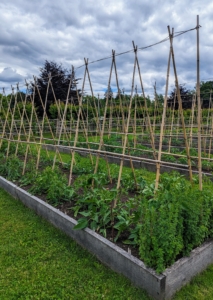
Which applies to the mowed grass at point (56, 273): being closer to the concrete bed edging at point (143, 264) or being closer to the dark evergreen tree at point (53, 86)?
the concrete bed edging at point (143, 264)

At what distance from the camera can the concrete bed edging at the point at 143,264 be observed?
1.86 meters

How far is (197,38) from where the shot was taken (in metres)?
2.58

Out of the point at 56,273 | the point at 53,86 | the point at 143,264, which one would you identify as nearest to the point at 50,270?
the point at 56,273

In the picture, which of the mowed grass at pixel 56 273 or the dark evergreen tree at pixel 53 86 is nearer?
the mowed grass at pixel 56 273

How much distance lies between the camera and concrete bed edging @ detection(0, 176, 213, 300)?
1.86 metres

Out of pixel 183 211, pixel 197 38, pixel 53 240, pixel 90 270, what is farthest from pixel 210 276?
pixel 197 38

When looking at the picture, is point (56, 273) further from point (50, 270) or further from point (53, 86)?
point (53, 86)

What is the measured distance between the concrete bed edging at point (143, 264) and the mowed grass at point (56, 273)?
59mm

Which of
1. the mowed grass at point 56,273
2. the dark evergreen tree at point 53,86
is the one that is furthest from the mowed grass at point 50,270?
the dark evergreen tree at point 53,86

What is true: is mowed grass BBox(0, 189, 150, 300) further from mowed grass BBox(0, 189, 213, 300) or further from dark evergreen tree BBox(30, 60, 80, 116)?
dark evergreen tree BBox(30, 60, 80, 116)

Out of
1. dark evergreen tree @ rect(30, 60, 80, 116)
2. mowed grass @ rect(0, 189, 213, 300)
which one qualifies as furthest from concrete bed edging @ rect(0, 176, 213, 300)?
dark evergreen tree @ rect(30, 60, 80, 116)

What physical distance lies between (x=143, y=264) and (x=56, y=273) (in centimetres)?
86

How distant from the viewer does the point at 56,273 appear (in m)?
2.23

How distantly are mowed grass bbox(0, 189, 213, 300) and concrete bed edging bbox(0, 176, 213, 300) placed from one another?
0.06 metres
